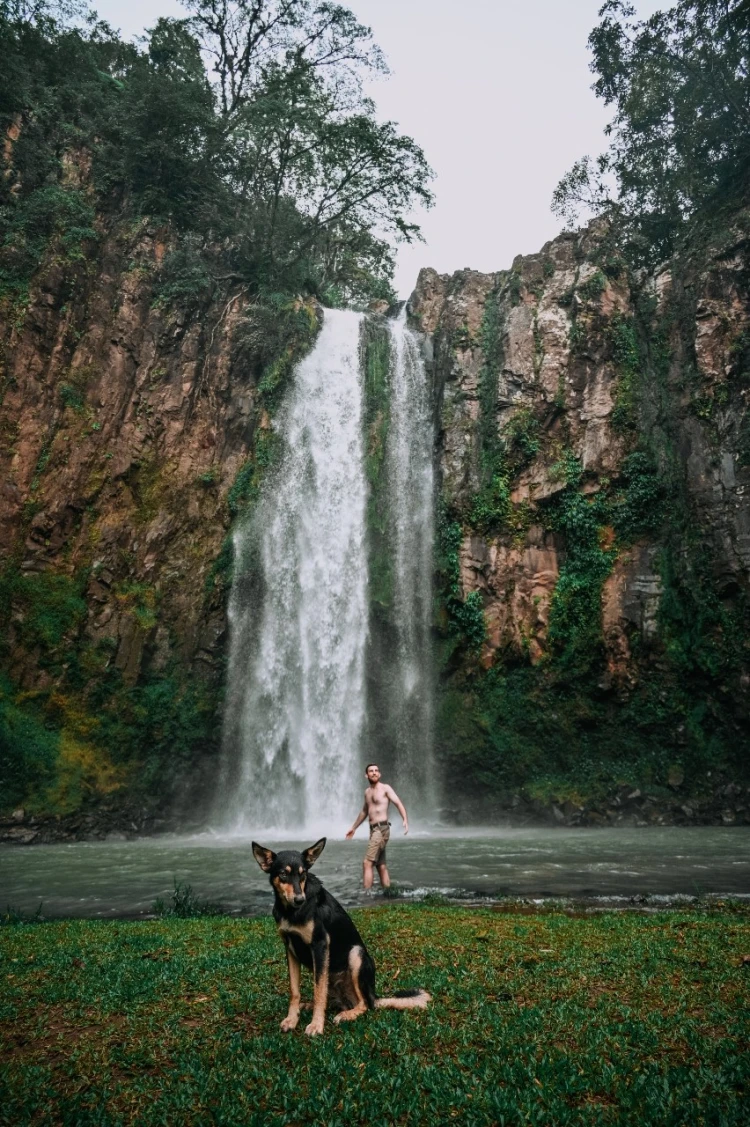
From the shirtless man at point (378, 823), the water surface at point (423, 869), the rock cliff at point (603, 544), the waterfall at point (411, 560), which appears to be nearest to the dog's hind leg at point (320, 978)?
the water surface at point (423, 869)

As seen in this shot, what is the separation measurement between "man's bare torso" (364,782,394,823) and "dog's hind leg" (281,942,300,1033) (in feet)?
17.9

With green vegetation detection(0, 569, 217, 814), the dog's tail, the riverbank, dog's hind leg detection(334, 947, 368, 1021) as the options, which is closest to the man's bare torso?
the dog's tail

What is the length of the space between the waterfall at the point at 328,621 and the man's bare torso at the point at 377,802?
846cm

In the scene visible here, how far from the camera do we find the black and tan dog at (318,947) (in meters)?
3.61

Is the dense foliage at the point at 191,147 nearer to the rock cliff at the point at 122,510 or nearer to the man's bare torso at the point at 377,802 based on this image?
the rock cliff at the point at 122,510

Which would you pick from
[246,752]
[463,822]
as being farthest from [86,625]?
[463,822]

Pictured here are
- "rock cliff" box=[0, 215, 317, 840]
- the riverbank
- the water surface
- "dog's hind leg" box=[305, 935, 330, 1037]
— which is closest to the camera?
"dog's hind leg" box=[305, 935, 330, 1037]

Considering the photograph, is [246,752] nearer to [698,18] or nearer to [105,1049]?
[105,1049]

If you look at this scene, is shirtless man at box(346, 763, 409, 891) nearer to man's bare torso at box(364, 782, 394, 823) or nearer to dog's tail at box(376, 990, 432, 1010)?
man's bare torso at box(364, 782, 394, 823)

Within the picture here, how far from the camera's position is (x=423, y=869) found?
35.7ft

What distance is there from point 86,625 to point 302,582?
21.3ft

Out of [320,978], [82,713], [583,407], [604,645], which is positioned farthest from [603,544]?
[320,978]

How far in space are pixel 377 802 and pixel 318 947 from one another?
5.70 meters

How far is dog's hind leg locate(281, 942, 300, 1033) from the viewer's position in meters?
3.61
